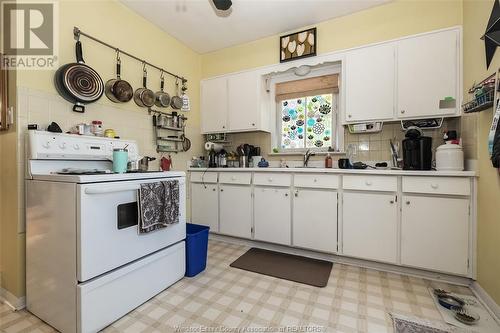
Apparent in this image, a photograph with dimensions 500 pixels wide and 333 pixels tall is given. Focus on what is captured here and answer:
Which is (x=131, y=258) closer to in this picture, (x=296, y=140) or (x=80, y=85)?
(x=80, y=85)

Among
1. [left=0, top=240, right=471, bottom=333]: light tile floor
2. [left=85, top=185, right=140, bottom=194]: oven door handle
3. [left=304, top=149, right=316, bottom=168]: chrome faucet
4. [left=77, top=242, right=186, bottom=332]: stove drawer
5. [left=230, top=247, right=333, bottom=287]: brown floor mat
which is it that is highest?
[left=304, top=149, right=316, bottom=168]: chrome faucet

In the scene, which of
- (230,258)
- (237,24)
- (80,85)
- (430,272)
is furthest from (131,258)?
(237,24)

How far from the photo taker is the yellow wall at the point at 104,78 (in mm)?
1619

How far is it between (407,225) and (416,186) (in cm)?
35

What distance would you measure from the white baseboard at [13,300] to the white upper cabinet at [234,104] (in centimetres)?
244

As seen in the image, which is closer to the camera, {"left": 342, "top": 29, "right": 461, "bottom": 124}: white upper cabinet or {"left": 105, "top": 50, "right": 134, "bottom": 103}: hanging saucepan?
{"left": 342, "top": 29, "right": 461, "bottom": 124}: white upper cabinet

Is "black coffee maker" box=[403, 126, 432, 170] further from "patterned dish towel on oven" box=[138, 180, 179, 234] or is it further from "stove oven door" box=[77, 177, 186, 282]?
"stove oven door" box=[77, 177, 186, 282]

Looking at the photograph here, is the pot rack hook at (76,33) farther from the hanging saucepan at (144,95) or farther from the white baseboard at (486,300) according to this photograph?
the white baseboard at (486,300)

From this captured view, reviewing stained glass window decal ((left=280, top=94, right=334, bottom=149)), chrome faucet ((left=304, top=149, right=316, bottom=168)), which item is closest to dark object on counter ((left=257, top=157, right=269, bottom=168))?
stained glass window decal ((left=280, top=94, right=334, bottom=149))

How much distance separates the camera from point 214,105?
3248mm

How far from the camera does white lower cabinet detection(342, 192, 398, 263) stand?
6.82ft

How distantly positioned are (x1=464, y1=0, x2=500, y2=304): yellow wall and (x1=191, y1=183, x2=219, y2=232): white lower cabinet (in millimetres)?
2494

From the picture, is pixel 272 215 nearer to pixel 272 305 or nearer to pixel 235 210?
pixel 235 210

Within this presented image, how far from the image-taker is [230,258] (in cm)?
245
